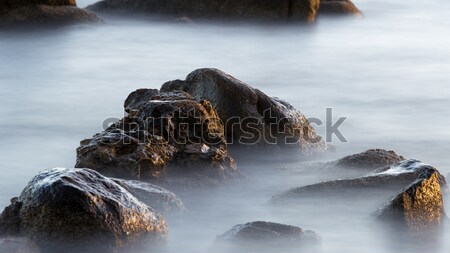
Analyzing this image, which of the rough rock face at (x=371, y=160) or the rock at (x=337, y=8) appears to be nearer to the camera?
the rough rock face at (x=371, y=160)

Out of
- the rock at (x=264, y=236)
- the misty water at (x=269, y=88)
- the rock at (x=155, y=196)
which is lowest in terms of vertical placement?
the misty water at (x=269, y=88)

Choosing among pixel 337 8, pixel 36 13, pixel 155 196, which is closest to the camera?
pixel 155 196

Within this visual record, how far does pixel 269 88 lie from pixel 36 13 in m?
6.02

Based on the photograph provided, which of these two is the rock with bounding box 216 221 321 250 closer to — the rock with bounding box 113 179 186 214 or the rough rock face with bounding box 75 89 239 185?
the rock with bounding box 113 179 186 214

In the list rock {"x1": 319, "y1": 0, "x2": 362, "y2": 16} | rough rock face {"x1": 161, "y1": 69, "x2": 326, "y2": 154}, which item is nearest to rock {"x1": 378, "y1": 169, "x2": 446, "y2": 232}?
rough rock face {"x1": 161, "y1": 69, "x2": 326, "y2": 154}

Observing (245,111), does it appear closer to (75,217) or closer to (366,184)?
(366,184)

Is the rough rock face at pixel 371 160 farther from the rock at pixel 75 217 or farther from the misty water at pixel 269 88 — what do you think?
the rock at pixel 75 217

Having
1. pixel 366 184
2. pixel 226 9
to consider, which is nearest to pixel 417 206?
pixel 366 184

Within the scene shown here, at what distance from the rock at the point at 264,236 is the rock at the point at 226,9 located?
43.9 ft

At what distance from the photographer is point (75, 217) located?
5.52 m

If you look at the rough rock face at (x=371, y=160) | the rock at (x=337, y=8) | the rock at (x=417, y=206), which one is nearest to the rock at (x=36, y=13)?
the rock at (x=337, y=8)

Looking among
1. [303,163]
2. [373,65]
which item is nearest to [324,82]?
[373,65]

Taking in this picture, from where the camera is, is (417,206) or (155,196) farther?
(155,196)

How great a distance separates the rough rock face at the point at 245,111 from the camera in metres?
8.10
